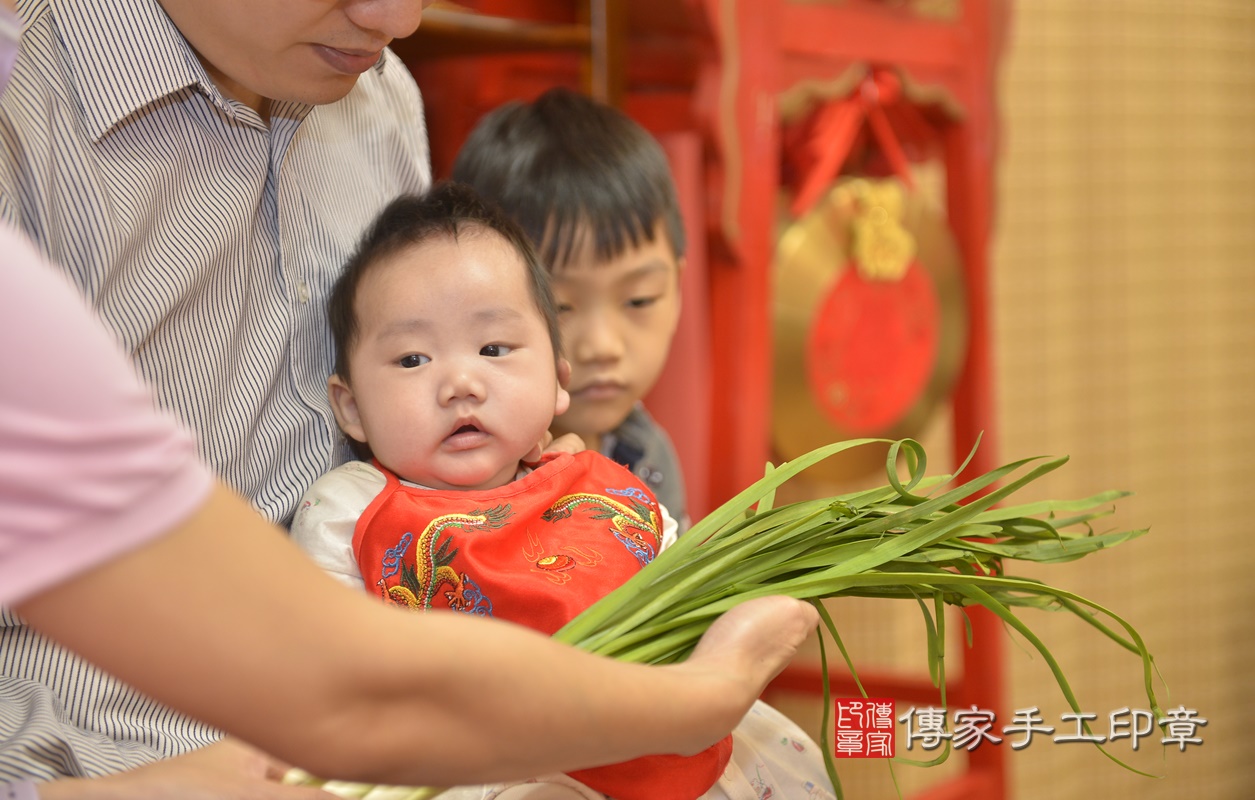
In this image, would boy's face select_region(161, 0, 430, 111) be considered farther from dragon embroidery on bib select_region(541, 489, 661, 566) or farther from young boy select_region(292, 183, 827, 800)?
dragon embroidery on bib select_region(541, 489, 661, 566)

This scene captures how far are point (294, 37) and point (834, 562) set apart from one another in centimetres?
63

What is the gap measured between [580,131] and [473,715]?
0.98 metres

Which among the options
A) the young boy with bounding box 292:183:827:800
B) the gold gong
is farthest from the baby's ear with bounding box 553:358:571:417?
Answer: the gold gong

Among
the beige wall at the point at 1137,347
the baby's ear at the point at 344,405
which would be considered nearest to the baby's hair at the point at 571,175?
the baby's ear at the point at 344,405

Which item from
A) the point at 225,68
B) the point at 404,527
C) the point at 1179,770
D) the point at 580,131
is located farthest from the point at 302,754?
the point at 1179,770

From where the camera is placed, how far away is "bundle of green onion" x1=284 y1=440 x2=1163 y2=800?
0.87m

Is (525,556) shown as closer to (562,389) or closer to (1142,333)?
(562,389)

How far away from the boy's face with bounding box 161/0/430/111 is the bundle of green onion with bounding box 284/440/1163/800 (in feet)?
1.66

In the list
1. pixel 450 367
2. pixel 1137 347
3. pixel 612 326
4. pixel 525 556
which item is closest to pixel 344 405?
pixel 450 367

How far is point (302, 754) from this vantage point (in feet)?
1.87

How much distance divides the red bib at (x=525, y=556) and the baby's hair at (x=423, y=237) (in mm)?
155

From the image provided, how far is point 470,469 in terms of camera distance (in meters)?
1.07

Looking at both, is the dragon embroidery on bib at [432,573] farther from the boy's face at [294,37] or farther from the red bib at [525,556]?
the boy's face at [294,37]

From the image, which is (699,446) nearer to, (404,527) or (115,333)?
(404,527)
